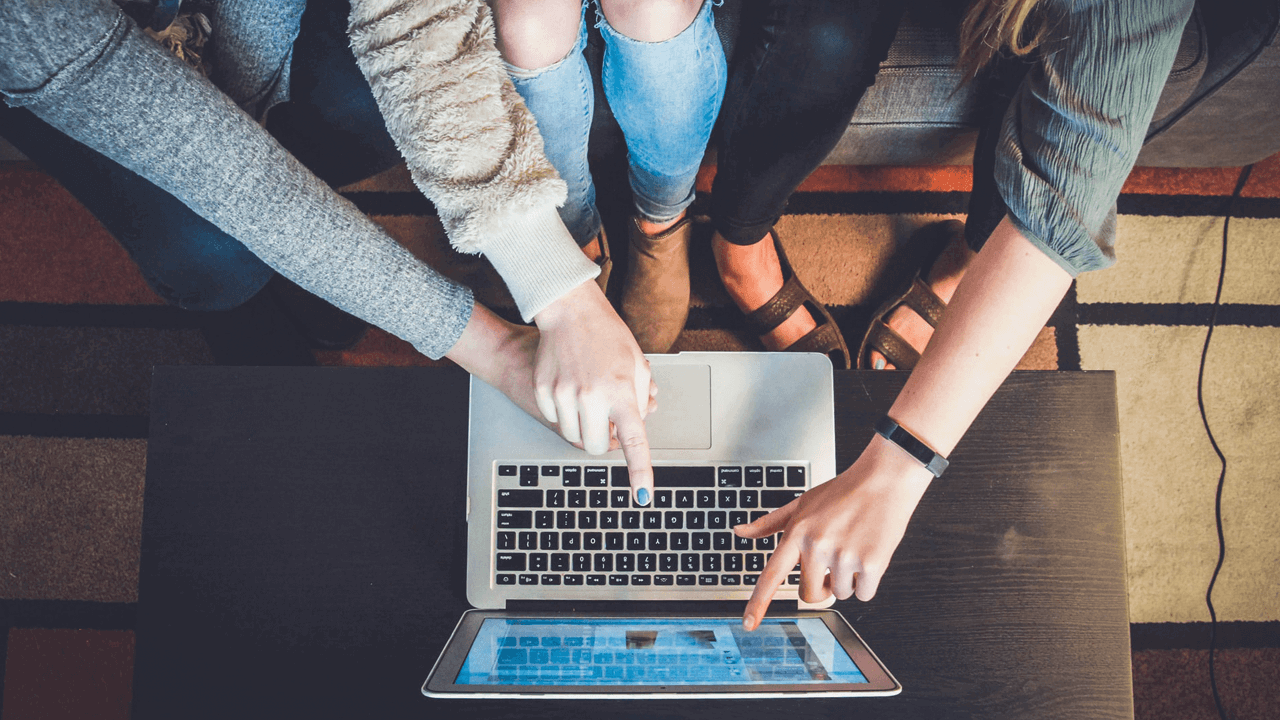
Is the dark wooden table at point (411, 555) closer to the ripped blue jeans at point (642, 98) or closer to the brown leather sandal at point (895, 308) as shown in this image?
the ripped blue jeans at point (642, 98)

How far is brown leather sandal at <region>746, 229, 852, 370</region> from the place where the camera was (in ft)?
3.67

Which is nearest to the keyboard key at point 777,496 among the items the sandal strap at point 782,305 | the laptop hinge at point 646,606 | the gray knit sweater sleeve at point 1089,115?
the laptop hinge at point 646,606

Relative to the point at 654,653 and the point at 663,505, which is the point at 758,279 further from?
the point at 654,653

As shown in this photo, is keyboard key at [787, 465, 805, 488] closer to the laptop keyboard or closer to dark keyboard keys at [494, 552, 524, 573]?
the laptop keyboard

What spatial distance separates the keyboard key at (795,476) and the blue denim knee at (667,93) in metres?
0.43

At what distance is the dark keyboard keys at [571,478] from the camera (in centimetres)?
64

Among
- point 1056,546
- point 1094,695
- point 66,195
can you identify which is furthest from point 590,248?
point 66,195

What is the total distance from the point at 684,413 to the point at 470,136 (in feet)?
1.13

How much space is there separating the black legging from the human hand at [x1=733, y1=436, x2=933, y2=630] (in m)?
0.41

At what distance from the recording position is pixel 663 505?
64 centimetres

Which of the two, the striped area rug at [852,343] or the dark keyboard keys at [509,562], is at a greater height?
the dark keyboard keys at [509,562]

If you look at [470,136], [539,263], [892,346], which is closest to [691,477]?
[539,263]

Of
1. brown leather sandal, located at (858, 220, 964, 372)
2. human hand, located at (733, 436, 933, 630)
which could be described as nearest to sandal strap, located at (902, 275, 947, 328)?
brown leather sandal, located at (858, 220, 964, 372)

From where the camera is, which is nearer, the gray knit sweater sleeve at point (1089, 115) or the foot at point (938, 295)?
the gray knit sweater sleeve at point (1089, 115)
